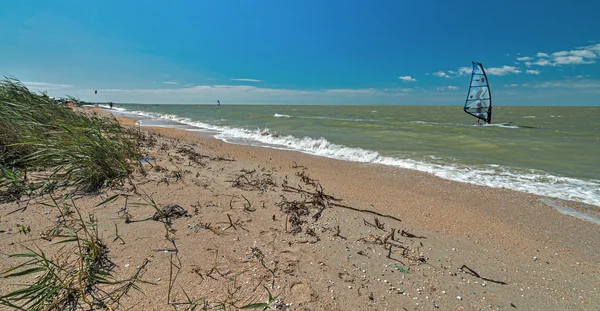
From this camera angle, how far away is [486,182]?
580cm

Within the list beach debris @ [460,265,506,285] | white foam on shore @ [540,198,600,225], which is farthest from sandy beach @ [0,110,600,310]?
white foam on shore @ [540,198,600,225]

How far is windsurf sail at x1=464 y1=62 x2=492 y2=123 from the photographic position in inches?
858

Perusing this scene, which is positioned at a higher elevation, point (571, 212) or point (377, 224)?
point (377, 224)

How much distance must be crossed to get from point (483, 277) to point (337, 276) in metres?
1.38

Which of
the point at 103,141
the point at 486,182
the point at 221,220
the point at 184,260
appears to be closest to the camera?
the point at 184,260

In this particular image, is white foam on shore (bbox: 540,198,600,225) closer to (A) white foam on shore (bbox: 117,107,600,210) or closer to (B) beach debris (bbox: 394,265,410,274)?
(A) white foam on shore (bbox: 117,107,600,210)

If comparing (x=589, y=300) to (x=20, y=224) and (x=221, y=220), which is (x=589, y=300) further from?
(x=20, y=224)

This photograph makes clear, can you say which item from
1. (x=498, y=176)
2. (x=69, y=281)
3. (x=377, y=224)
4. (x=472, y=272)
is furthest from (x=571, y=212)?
(x=69, y=281)

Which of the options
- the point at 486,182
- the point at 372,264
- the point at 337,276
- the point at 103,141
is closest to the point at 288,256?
the point at 337,276

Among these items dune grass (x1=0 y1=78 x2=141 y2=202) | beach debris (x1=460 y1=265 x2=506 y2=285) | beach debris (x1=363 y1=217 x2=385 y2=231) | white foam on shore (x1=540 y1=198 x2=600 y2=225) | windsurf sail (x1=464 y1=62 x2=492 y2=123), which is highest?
windsurf sail (x1=464 y1=62 x2=492 y2=123)

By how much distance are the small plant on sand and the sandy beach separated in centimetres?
9

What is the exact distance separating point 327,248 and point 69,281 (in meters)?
2.02

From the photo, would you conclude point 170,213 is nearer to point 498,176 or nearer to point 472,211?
point 472,211

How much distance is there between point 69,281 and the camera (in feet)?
5.59
